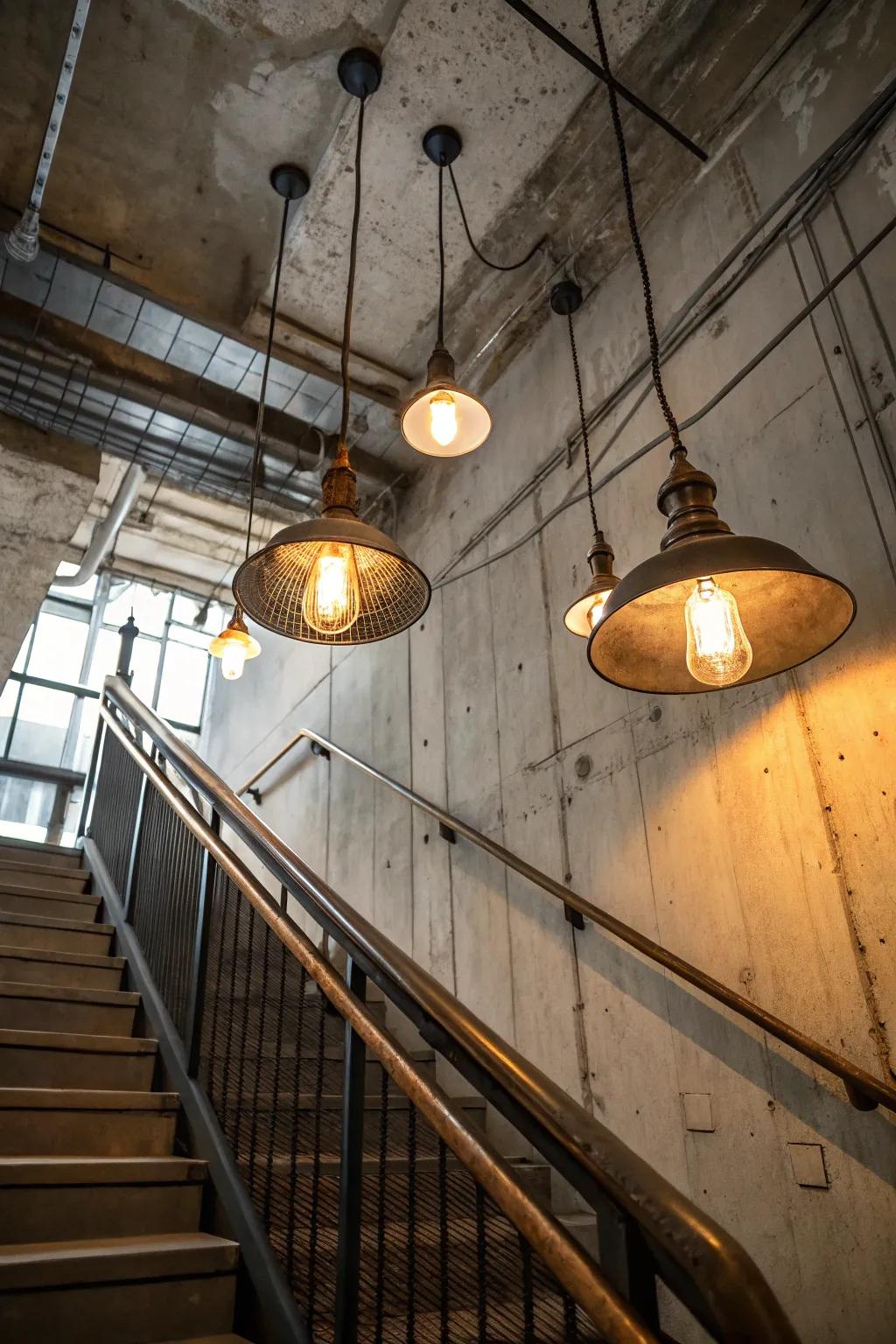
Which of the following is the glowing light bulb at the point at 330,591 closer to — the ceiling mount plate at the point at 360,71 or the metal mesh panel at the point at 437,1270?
the metal mesh panel at the point at 437,1270

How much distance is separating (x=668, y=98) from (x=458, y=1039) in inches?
155

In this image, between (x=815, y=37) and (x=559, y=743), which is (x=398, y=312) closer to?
(x=815, y=37)

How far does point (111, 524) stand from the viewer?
6.86 m

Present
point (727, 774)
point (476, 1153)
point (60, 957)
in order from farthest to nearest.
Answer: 1. point (60, 957)
2. point (727, 774)
3. point (476, 1153)

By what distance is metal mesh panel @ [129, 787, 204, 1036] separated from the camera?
102 inches

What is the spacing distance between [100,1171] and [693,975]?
173cm

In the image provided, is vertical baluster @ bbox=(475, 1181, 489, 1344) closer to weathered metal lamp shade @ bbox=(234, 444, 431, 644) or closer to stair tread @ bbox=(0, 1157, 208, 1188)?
stair tread @ bbox=(0, 1157, 208, 1188)

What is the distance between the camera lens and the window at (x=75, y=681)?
28.3ft

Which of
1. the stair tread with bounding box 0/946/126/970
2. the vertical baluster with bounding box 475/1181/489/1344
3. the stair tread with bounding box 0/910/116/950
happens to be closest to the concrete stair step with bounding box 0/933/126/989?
the stair tread with bounding box 0/946/126/970

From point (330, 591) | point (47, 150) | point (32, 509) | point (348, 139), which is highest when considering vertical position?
point (348, 139)

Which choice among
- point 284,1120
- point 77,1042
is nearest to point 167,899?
point 77,1042

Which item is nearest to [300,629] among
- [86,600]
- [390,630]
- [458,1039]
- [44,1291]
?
[390,630]

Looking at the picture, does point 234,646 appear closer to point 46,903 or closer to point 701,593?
point 46,903

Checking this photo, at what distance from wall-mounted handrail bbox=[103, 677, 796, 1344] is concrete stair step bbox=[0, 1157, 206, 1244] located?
2.80 feet
